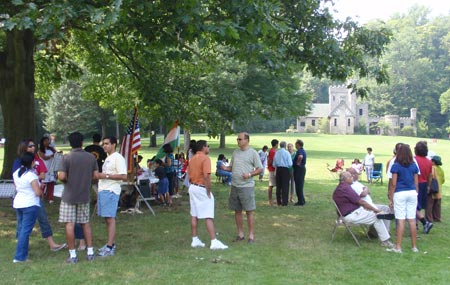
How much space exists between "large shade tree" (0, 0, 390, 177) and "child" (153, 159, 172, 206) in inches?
79.3

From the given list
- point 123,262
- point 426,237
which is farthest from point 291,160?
point 123,262

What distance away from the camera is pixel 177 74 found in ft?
49.1

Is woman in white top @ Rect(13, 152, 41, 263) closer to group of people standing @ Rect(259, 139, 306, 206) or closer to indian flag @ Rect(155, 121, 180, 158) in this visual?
indian flag @ Rect(155, 121, 180, 158)

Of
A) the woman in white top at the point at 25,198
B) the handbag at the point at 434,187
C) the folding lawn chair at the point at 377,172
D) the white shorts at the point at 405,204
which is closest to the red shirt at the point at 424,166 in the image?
the handbag at the point at 434,187

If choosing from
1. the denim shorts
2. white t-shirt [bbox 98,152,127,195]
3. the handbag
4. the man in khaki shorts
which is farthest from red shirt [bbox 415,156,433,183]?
the denim shorts

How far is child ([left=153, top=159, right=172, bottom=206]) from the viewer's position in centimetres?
1169

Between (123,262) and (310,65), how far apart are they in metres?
6.77

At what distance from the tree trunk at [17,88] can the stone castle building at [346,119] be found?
80326 mm

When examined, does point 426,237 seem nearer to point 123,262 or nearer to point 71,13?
point 123,262

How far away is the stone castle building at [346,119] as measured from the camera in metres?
92.6

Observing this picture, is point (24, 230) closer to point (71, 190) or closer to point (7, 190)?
point (71, 190)

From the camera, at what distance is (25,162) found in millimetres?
6430

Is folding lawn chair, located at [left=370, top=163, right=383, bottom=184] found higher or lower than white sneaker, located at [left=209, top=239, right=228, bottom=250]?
higher

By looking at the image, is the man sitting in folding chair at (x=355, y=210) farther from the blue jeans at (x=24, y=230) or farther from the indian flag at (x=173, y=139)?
the indian flag at (x=173, y=139)
